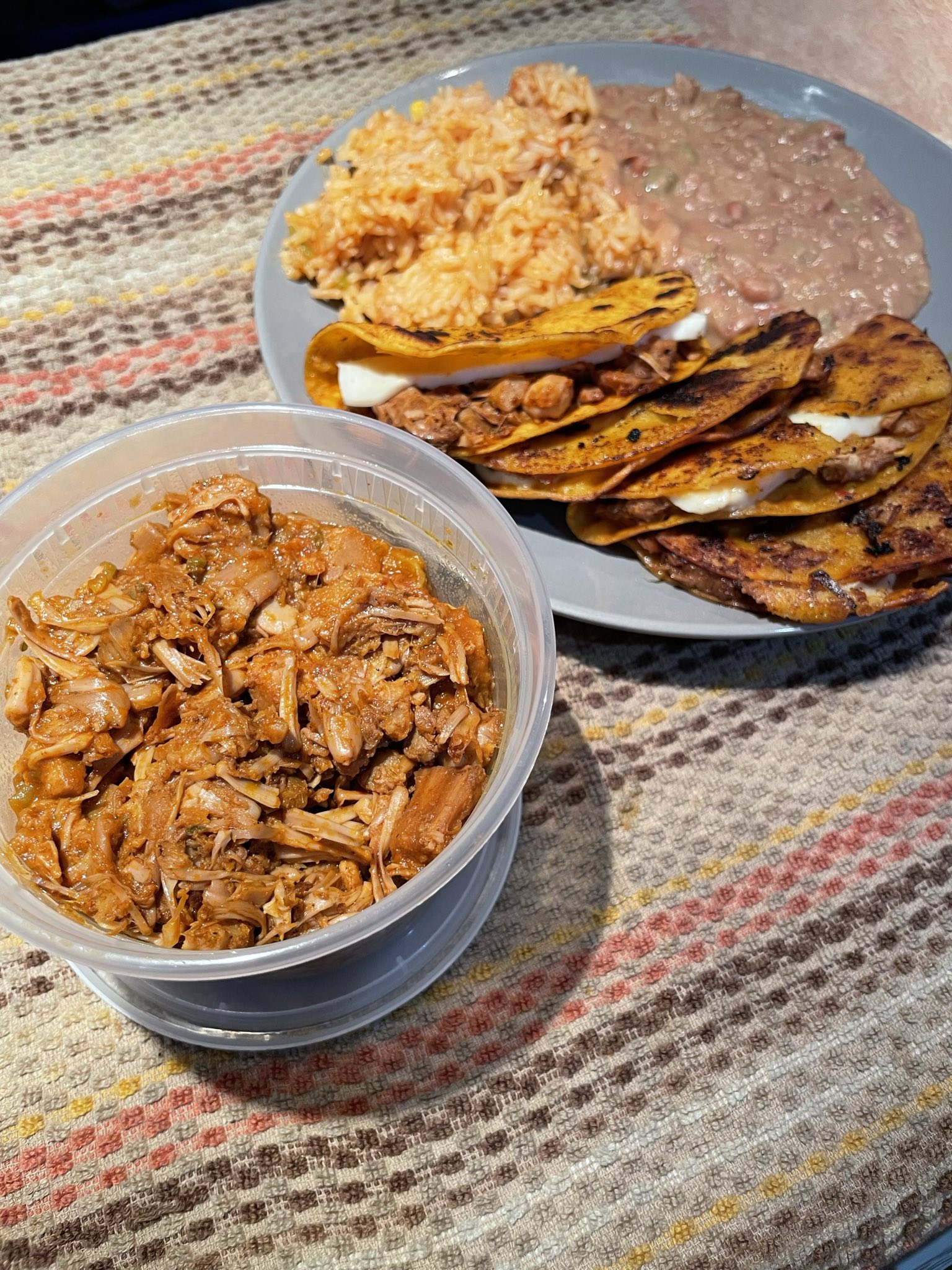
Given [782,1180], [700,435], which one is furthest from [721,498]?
[782,1180]

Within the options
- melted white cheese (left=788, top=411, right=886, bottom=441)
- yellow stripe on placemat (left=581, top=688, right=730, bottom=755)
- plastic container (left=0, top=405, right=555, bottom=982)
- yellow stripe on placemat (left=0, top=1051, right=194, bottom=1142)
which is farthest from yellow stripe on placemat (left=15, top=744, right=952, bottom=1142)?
melted white cheese (left=788, top=411, right=886, bottom=441)

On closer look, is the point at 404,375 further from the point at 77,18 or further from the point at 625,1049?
the point at 77,18

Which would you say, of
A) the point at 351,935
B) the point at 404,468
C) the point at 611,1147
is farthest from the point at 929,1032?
the point at 404,468

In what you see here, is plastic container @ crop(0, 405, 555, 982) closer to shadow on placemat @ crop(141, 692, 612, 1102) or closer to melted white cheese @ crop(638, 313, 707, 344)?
shadow on placemat @ crop(141, 692, 612, 1102)

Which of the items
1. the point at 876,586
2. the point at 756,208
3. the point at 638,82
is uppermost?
the point at 638,82

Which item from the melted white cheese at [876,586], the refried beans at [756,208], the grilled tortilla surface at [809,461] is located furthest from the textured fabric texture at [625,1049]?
the refried beans at [756,208]

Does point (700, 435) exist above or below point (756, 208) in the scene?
below

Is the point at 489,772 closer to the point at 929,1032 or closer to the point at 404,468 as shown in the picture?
the point at 404,468
